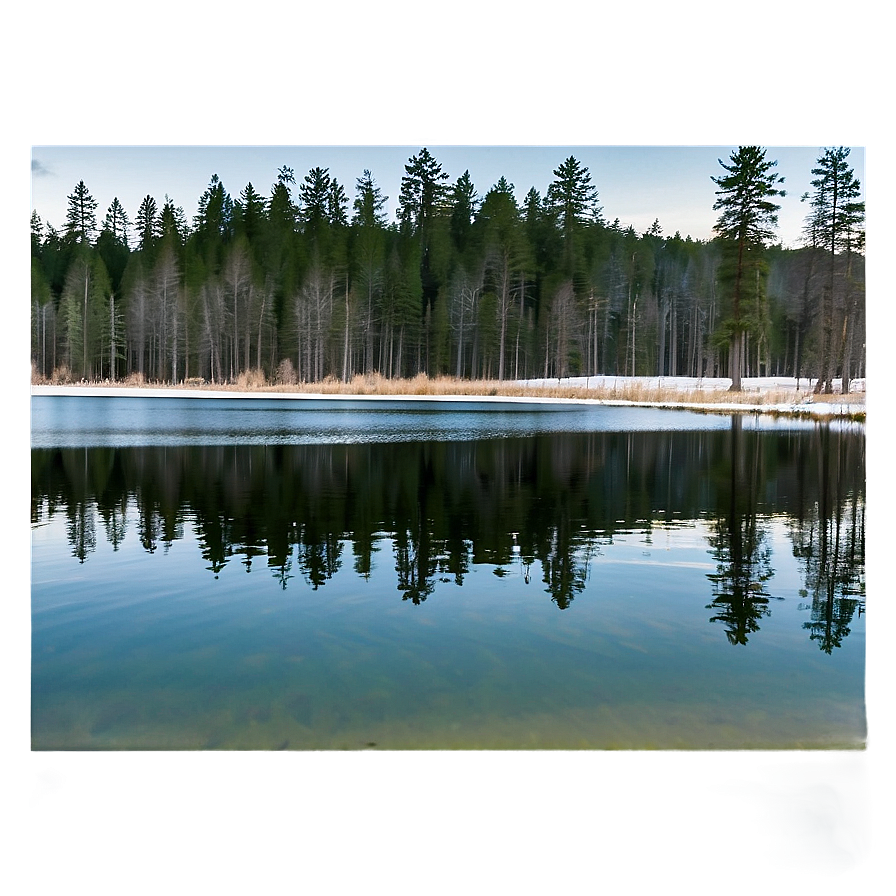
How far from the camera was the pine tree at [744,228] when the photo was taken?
1061 inches

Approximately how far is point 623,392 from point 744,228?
6367 millimetres

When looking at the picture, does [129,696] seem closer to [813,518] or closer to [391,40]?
[391,40]

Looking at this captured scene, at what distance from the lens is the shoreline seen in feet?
78.2

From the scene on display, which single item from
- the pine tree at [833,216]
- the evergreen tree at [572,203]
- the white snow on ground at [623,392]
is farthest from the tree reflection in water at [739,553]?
the evergreen tree at [572,203]

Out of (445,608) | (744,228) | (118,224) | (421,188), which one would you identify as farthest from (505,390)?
(445,608)

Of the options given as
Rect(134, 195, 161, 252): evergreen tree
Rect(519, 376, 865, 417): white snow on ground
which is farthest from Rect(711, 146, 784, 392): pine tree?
Rect(134, 195, 161, 252): evergreen tree

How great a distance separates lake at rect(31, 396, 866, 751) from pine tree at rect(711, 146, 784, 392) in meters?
17.8

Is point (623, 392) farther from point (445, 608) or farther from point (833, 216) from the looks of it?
point (445, 608)

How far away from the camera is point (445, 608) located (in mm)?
5141

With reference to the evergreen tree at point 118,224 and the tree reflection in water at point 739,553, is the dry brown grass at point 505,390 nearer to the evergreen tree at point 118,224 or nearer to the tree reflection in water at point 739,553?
the evergreen tree at point 118,224

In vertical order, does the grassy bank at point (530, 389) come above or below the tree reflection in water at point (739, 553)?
above

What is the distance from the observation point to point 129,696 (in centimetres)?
393

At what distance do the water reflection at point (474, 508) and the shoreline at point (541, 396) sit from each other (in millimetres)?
10682

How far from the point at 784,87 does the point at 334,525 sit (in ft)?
16.3
